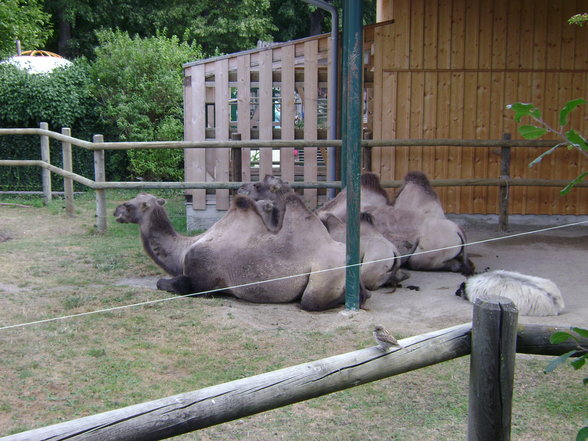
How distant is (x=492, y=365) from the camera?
3.15m

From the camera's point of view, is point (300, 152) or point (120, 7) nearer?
point (300, 152)

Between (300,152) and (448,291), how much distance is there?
12.4 m

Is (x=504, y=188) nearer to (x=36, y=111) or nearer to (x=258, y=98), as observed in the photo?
(x=258, y=98)

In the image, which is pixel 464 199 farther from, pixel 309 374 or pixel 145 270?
pixel 309 374

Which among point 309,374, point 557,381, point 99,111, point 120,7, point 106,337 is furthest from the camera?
point 120,7

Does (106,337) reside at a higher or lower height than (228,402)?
lower

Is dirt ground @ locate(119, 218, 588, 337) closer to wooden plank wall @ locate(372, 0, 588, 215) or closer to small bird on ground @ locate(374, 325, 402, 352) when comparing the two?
wooden plank wall @ locate(372, 0, 588, 215)

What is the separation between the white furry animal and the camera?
259 inches

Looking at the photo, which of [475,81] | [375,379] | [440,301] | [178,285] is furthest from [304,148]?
[375,379]

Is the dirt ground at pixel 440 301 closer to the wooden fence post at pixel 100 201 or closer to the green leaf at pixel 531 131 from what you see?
the wooden fence post at pixel 100 201

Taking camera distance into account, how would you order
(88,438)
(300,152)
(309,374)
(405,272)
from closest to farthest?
1. (88,438)
2. (309,374)
3. (405,272)
4. (300,152)

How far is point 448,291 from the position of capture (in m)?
7.77

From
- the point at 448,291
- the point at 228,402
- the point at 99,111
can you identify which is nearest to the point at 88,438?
the point at 228,402

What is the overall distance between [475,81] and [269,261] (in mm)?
6132
